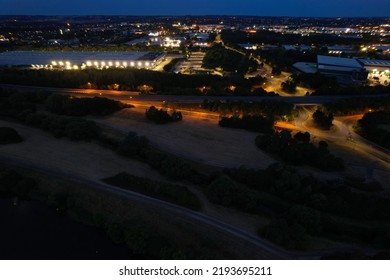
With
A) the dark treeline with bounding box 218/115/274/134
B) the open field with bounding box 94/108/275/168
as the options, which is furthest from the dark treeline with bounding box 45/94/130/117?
the dark treeline with bounding box 218/115/274/134

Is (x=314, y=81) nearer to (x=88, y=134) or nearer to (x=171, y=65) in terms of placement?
(x=171, y=65)

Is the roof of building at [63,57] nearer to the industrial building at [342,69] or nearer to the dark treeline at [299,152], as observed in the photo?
the industrial building at [342,69]

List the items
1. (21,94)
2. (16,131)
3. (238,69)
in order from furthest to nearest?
1. (238,69)
2. (21,94)
3. (16,131)

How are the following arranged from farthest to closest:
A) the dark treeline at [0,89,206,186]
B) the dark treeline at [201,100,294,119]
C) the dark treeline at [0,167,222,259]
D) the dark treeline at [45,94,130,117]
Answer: the dark treeline at [45,94,130,117], the dark treeline at [201,100,294,119], the dark treeline at [0,89,206,186], the dark treeline at [0,167,222,259]

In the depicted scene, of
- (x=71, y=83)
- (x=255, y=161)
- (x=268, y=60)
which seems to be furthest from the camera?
(x=268, y=60)

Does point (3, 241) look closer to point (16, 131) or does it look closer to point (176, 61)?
point (16, 131)

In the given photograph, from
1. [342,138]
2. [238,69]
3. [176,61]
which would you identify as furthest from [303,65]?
[342,138]

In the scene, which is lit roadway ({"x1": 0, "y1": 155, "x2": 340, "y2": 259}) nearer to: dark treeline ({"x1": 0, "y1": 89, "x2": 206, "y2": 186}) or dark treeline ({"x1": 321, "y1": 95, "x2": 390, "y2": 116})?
dark treeline ({"x1": 0, "y1": 89, "x2": 206, "y2": 186})
